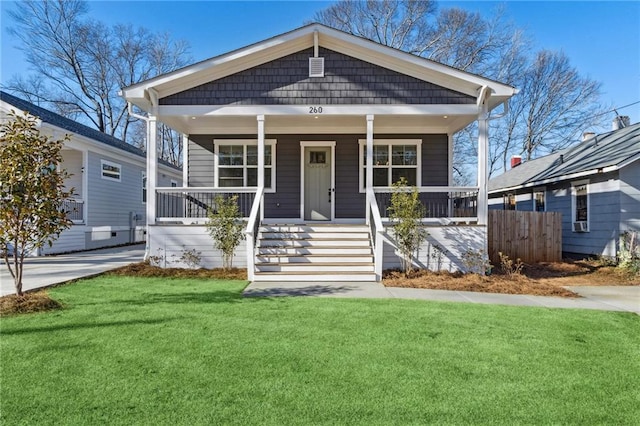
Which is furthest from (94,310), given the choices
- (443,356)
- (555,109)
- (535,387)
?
(555,109)

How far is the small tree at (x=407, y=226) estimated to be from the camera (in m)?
8.02

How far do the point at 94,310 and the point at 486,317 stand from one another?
499 cm

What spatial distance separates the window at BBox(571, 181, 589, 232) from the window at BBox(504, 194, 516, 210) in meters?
4.45

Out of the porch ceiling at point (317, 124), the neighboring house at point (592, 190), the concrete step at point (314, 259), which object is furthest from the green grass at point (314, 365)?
the neighboring house at point (592, 190)

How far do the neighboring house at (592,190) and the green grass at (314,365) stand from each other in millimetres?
7130

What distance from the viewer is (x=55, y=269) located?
826 centimetres

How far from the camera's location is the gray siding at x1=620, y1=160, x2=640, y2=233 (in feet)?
33.8

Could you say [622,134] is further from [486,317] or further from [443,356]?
[443,356]

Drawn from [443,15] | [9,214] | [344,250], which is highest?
[443,15]

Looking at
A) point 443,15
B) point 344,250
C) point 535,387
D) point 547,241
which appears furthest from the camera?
point 443,15

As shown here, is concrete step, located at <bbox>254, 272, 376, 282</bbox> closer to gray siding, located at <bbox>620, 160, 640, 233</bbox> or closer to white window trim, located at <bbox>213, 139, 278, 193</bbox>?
white window trim, located at <bbox>213, 139, 278, 193</bbox>

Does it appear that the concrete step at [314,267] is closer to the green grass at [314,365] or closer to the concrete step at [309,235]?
the concrete step at [309,235]

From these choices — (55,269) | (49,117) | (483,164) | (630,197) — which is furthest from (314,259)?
(49,117)

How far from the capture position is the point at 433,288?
23.0 feet
